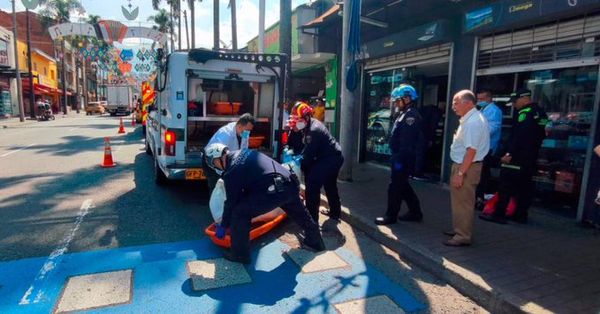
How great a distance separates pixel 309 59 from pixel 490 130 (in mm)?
7197

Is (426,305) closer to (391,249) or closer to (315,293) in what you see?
(315,293)

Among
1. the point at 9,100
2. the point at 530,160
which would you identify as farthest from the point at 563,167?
the point at 9,100

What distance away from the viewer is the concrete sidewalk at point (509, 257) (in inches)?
122

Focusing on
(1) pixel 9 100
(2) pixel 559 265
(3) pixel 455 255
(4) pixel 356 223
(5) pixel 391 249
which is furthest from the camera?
(1) pixel 9 100

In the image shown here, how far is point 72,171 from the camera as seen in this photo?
27.8 feet

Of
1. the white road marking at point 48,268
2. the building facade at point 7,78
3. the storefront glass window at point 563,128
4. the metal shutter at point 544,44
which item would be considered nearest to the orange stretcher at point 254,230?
the white road marking at point 48,268

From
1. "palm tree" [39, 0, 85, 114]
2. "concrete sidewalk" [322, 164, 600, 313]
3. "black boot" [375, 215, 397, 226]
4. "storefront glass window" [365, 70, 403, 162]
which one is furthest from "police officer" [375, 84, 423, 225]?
"palm tree" [39, 0, 85, 114]

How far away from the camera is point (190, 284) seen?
11.3 feet

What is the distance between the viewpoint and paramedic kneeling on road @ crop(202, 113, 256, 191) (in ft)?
17.1

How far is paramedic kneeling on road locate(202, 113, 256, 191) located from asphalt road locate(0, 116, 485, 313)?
24.6 inches

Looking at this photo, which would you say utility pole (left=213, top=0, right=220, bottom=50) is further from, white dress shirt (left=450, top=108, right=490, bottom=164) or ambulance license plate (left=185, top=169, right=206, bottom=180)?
white dress shirt (left=450, top=108, right=490, bottom=164)

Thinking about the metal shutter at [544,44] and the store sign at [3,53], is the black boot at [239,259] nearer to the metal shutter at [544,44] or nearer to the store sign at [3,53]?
the metal shutter at [544,44]

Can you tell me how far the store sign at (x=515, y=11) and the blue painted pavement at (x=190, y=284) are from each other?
4.14 metres

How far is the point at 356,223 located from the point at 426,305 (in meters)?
2.05
